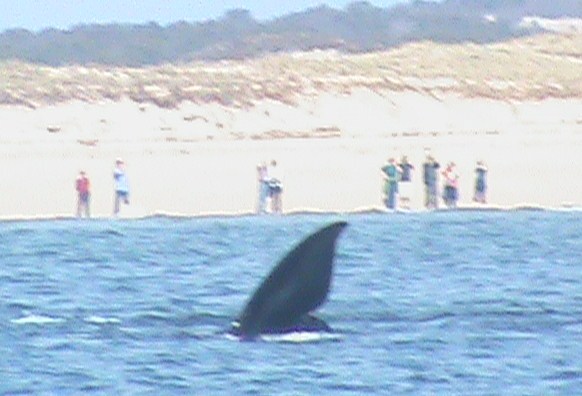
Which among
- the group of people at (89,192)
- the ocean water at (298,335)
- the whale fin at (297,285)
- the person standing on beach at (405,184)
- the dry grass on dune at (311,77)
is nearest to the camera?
the whale fin at (297,285)

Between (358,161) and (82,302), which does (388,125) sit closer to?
(358,161)

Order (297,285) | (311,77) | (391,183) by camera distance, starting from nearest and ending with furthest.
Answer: (297,285) < (391,183) < (311,77)

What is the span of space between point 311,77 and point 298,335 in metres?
54.4

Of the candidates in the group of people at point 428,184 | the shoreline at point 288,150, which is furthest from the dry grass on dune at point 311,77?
the group of people at point 428,184

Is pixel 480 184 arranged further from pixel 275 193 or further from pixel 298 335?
pixel 298 335

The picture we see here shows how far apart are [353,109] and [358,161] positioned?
14034mm

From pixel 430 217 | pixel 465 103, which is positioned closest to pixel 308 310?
pixel 430 217

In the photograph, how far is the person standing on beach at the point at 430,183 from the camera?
150 feet

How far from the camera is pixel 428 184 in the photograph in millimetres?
46250

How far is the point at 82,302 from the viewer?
26.5 meters

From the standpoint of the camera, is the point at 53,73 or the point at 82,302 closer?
the point at 82,302

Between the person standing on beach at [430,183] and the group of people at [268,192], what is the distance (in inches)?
108

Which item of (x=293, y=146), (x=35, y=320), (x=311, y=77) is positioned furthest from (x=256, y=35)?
(x=35, y=320)

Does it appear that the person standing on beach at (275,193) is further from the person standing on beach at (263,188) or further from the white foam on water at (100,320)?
the white foam on water at (100,320)
